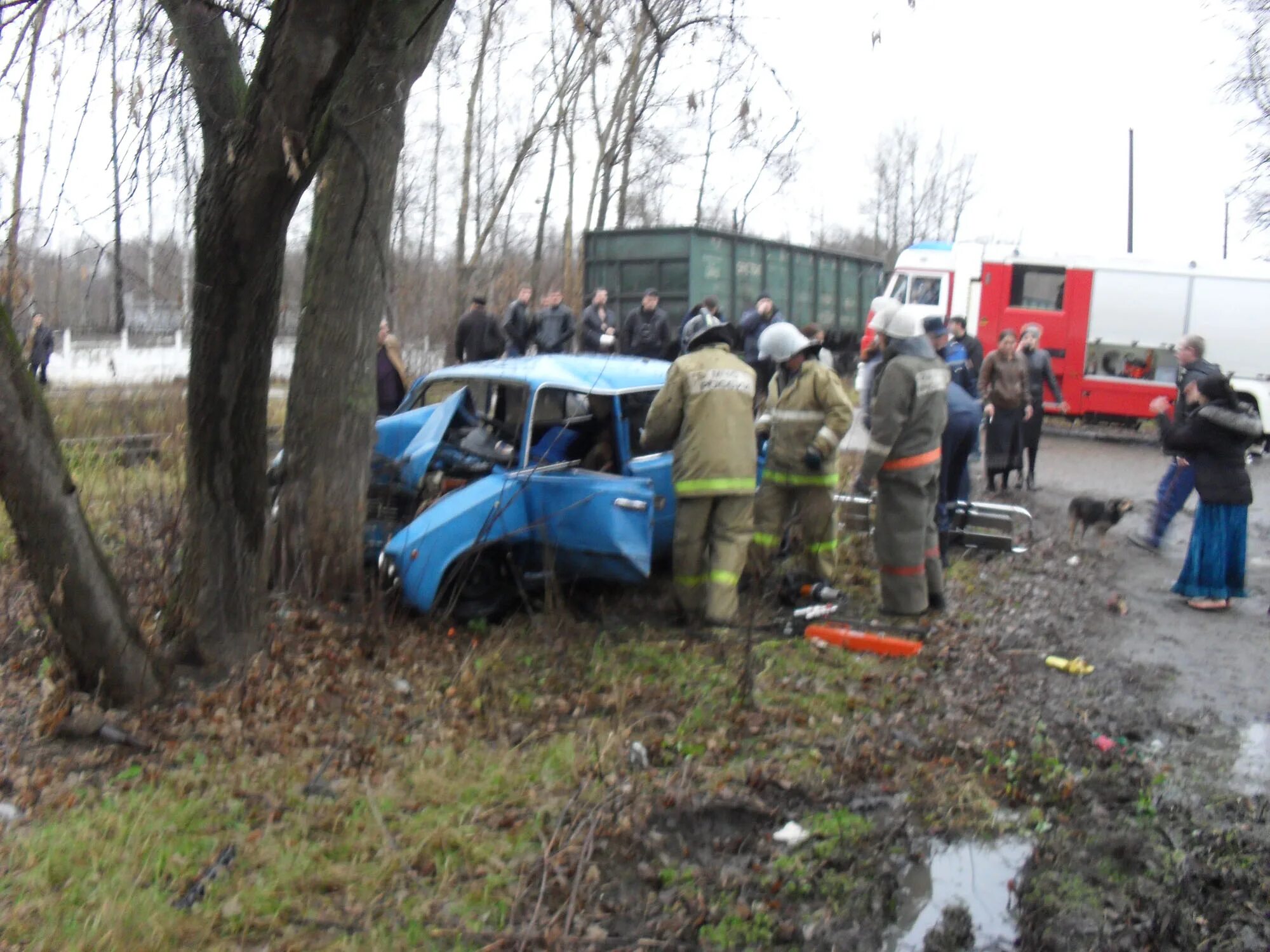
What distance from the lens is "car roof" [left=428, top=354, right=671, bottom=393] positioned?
23.4 ft

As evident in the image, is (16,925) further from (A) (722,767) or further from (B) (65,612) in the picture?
(A) (722,767)

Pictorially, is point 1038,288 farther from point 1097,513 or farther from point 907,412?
point 907,412

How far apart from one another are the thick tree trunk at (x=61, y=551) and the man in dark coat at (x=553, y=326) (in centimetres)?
848

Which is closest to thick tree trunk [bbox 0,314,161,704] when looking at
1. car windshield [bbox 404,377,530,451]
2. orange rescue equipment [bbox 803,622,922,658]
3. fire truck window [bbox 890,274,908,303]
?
car windshield [bbox 404,377,530,451]

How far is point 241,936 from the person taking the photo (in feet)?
11.6

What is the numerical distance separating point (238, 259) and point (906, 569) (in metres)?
4.23

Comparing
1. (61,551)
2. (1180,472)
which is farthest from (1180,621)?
(61,551)

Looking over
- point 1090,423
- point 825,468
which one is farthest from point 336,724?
point 1090,423

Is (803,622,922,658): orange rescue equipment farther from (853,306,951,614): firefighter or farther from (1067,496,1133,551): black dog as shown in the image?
(1067,496,1133,551): black dog

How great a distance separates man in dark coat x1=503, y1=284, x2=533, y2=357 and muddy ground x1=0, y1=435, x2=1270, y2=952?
274 inches

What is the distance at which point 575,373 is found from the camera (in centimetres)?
732

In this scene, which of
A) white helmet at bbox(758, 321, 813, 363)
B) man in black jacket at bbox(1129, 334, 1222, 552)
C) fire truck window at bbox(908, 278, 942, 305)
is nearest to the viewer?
white helmet at bbox(758, 321, 813, 363)

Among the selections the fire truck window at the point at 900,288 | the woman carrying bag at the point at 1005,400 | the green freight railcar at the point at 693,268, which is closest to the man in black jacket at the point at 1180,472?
the woman carrying bag at the point at 1005,400

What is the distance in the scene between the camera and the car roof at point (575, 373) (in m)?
7.14
